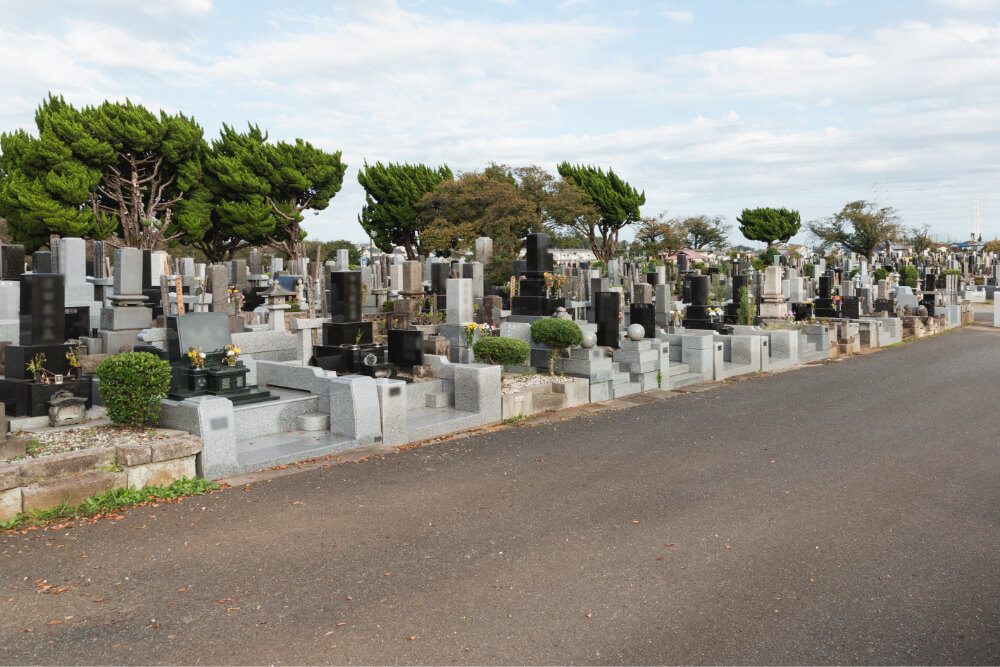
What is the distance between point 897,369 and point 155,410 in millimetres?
15202

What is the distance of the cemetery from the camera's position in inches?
288

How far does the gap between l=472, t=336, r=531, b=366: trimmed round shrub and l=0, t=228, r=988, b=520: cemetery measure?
34 millimetres

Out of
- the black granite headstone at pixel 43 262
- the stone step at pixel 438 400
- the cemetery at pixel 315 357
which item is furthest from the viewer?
the black granite headstone at pixel 43 262

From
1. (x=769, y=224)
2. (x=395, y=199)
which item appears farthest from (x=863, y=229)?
(x=395, y=199)

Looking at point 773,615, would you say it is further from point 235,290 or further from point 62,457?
point 235,290

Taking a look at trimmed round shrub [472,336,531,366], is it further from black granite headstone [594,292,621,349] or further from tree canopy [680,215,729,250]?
tree canopy [680,215,729,250]

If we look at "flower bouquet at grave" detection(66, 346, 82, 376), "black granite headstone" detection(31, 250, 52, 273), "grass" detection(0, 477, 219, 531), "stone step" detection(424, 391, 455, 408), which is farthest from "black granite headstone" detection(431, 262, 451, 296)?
"grass" detection(0, 477, 219, 531)

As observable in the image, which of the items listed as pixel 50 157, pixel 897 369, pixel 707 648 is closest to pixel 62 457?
pixel 707 648

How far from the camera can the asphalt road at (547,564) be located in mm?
4082

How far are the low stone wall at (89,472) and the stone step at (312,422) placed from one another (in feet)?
5.96

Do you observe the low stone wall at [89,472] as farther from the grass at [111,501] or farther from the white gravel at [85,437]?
the white gravel at [85,437]

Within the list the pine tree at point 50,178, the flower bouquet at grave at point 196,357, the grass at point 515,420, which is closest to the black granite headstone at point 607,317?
the grass at point 515,420

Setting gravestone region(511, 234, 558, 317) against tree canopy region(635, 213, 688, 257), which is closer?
gravestone region(511, 234, 558, 317)

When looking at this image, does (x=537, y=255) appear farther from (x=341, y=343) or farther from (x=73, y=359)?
(x=73, y=359)
